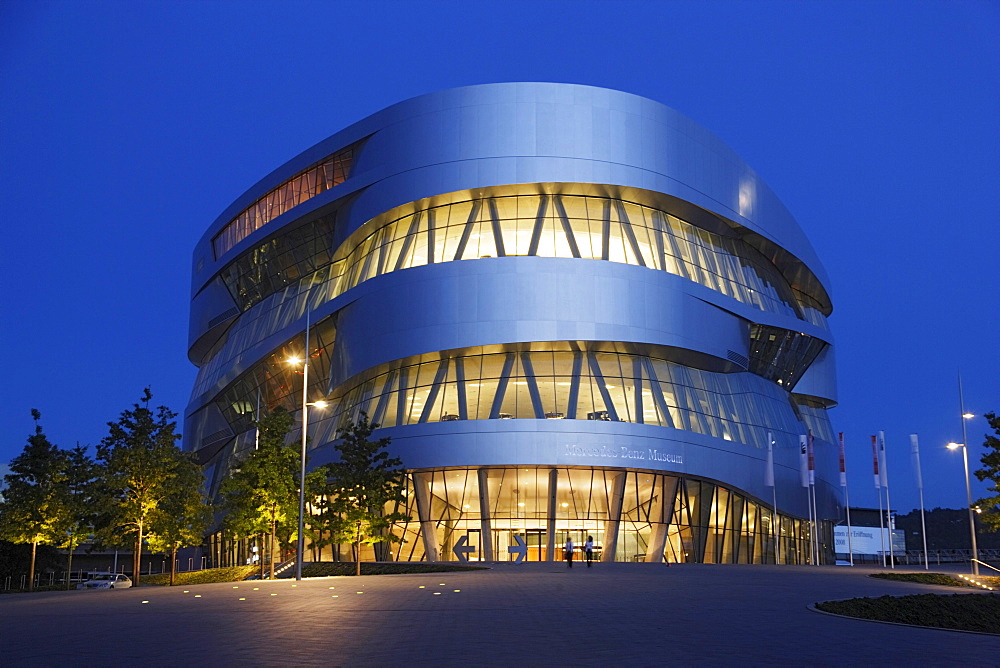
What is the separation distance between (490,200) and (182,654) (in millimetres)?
46483

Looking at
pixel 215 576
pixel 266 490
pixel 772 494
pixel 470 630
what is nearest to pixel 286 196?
pixel 215 576

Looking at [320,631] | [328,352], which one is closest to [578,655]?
[320,631]

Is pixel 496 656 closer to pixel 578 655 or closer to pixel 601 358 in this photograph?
pixel 578 655

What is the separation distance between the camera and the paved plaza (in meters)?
13.0

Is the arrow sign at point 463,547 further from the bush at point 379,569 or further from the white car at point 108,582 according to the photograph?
the white car at point 108,582

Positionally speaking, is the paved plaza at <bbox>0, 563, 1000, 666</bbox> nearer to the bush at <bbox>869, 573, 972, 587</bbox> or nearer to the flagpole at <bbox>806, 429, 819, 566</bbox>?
the bush at <bbox>869, 573, 972, 587</bbox>

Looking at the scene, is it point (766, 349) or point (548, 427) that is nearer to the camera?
point (548, 427)

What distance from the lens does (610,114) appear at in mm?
57062

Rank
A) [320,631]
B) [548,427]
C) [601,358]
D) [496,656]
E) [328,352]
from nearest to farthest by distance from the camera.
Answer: [496,656], [320,631], [548,427], [601,358], [328,352]

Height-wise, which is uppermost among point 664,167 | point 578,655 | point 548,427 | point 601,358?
point 664,167

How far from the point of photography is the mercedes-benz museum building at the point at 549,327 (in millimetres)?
53938

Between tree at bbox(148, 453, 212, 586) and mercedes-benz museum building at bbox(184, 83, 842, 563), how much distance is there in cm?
1216

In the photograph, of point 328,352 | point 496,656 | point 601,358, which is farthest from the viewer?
point 328,352

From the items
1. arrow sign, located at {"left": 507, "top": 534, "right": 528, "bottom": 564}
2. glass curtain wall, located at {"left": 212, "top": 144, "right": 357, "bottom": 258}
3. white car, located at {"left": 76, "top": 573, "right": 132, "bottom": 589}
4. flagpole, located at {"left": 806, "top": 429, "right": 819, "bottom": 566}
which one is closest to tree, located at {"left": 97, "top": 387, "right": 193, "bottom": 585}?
white car, located at {"left": 76, "top": 573, "right": 132, "bottom": 589}
